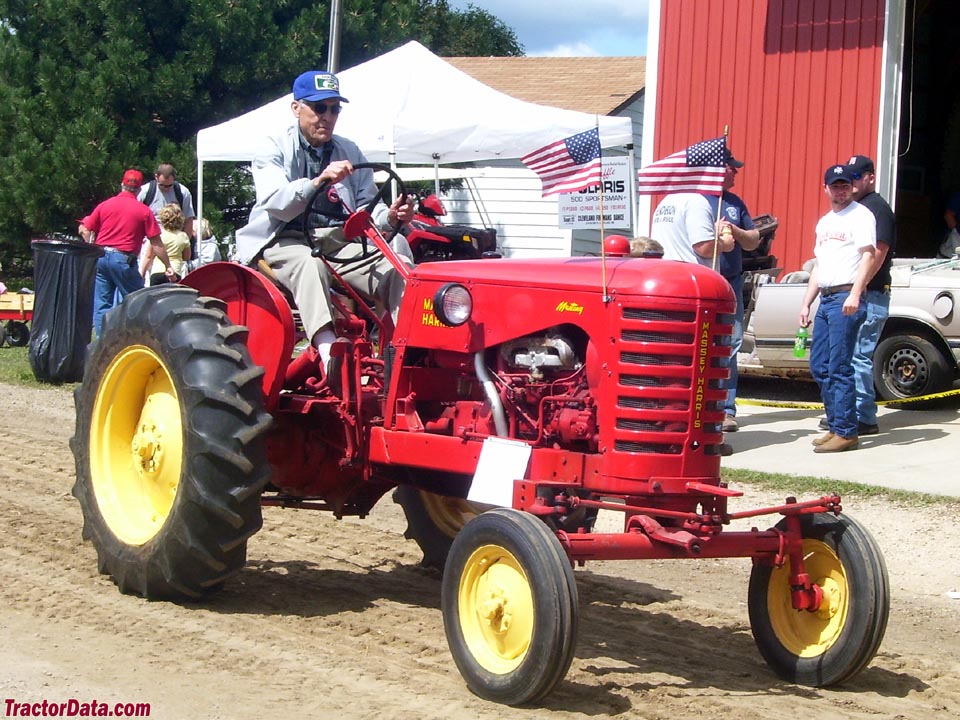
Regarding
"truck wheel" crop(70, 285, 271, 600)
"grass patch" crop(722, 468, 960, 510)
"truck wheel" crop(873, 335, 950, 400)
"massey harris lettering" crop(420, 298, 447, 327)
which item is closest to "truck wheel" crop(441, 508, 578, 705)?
"massey harris lettering" crop(420, 298, 447, 327)

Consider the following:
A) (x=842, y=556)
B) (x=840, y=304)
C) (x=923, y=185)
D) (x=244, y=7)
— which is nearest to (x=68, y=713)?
(x=842, y=556)

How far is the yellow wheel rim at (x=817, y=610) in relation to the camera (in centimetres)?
486

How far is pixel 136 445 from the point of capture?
6.02 m

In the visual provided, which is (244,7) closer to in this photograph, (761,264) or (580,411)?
(761,264)

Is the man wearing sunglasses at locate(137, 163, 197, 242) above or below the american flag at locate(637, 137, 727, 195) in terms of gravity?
above

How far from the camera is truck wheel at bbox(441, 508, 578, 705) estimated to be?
4.31m

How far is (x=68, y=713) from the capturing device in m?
4.26

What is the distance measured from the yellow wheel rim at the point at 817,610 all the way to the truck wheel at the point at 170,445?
206 cm

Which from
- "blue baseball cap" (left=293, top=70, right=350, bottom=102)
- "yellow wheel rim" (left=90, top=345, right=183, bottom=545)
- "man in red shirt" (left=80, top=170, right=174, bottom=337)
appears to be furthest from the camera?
"man in red shirt" (left=80, top=170, right=174, bottom=337)

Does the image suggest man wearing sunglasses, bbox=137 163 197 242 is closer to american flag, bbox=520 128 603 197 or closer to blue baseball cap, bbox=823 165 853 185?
blue baseball cap, bbox=823 165 853 185

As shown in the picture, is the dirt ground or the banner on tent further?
the banner on tent

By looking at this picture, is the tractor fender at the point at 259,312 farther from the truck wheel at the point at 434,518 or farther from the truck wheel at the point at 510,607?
the truck wheel at the point at 510,607

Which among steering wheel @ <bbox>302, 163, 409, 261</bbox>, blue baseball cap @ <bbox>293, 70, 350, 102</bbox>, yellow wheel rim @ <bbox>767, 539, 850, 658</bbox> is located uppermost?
blue baseball cap @ <bbox>293, 70, 350, 102</bbox>

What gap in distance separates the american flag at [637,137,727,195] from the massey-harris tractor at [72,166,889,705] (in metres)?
1.90
